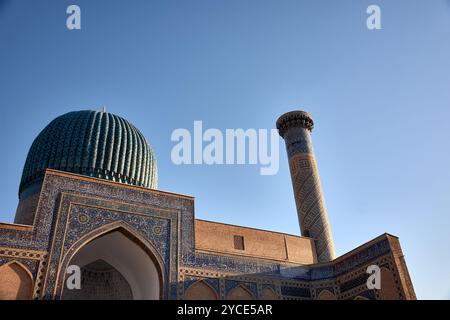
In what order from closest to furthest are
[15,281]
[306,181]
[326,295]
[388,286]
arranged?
[15,281], [388,286], [326,295], [306,181]

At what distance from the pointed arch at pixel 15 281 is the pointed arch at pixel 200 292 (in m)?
2.57

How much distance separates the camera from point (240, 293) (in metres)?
8.36

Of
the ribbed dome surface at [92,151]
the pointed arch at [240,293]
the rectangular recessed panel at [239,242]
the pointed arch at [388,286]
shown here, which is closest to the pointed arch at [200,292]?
the pointed arch at [240,293]

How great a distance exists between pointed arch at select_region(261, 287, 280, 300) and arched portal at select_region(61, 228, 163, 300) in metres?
2.05

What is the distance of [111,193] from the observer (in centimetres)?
817

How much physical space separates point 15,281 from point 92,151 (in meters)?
4.03

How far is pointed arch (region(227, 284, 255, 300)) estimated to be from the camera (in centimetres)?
824

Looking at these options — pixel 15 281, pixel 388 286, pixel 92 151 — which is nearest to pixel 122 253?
pixel 15 281

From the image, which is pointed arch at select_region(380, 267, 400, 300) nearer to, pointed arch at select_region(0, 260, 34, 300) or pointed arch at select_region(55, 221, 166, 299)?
pointed arch at select_region(55, 221, 166, 299)

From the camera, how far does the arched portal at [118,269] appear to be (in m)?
8.01

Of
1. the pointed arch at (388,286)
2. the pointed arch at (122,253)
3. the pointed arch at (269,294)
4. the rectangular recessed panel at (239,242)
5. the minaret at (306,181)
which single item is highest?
the minaret at (306,181)

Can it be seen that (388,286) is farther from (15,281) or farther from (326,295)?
(15,281)

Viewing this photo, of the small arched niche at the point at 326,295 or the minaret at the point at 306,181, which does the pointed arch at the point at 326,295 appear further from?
the minaret at the point at 306,181

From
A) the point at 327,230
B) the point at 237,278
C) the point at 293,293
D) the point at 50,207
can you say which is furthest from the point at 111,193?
the point at 327,230
